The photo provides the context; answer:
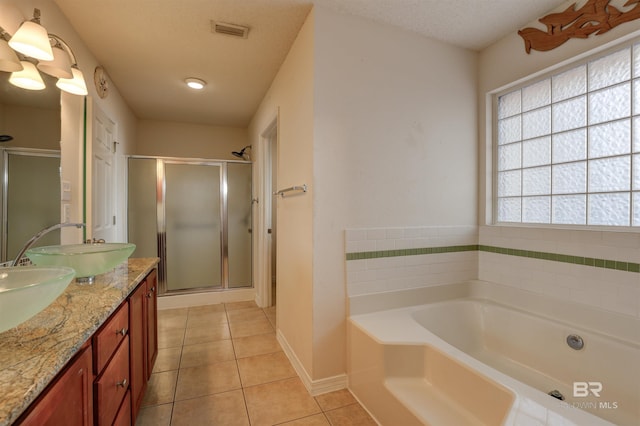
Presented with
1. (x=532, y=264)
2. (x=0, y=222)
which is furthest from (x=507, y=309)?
(x=0, y=222)

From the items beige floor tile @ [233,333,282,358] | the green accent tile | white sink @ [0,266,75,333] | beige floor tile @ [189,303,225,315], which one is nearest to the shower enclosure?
beige floor tile @ [189,303,225,315]

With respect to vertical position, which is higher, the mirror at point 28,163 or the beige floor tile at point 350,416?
the mirror at point 28,163

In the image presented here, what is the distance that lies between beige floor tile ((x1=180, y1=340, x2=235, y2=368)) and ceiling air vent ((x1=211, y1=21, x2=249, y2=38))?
237 centimetres

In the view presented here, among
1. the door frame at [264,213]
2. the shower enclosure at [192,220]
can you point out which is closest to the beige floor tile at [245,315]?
the door frame at [264,213]

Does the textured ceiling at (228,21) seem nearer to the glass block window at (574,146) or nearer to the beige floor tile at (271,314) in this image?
the glass block window at (574,146)

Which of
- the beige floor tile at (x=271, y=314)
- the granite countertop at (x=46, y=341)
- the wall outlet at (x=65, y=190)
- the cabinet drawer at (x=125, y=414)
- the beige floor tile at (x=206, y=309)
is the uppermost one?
the wall outlet at (x=65, y=190)

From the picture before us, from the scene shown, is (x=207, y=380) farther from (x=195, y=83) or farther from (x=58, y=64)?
(x=195, y=83)

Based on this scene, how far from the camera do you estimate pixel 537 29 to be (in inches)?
75.7

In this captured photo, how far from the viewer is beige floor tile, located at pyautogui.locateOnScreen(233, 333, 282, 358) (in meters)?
2.34

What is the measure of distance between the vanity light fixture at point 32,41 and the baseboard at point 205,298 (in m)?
2.70

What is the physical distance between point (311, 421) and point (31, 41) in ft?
7.27

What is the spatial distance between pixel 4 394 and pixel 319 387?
5.18 feet

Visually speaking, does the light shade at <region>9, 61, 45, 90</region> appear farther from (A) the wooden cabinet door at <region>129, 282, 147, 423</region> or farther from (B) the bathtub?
(B) the bathtub

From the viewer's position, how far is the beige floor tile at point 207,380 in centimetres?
184
